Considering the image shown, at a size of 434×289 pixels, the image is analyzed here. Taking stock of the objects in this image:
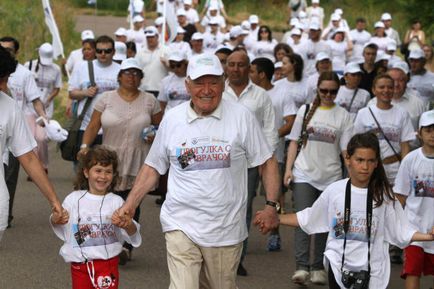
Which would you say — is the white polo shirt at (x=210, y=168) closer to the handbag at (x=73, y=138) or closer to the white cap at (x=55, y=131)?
the white cap at (x=55, y=131)

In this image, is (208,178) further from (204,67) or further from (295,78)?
(295,78)

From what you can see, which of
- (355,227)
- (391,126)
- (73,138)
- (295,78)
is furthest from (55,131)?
(355,227)

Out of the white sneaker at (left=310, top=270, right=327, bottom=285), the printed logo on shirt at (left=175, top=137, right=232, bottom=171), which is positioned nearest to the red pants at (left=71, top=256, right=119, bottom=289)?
the printed logo on shirt at (left=175, top=137, right=232, bottom=171)

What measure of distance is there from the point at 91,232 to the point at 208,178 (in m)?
1.07

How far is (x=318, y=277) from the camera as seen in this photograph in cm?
1027

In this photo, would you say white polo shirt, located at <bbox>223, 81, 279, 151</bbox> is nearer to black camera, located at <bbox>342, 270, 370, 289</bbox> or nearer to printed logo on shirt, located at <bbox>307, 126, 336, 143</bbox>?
printed logo on shirt, located at <bbox>307, 126, 336, 143</bbox>

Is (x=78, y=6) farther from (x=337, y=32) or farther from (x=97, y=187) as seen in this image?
(x=97, y=187)

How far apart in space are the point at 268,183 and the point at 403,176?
2.00 metres

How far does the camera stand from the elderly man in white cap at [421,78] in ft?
47.4

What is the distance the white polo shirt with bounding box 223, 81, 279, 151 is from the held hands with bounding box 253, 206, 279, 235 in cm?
299

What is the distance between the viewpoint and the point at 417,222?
9219 mm

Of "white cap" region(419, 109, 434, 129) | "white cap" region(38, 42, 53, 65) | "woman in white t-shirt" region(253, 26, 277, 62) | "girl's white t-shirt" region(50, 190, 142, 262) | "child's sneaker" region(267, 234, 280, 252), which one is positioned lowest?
"child's sneaker" region(267, 234, 280, 252)

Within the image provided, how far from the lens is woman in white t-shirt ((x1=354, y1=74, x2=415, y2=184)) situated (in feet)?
36.0

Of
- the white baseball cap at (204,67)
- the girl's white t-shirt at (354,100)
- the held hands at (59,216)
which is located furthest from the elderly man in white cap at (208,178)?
the girl's white t-shirt at (354,100)
